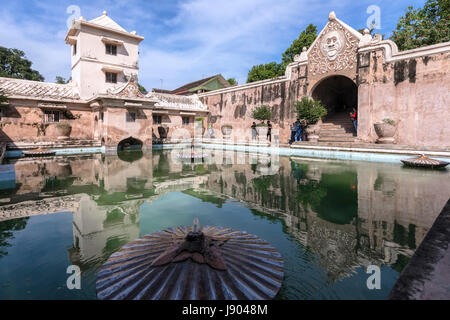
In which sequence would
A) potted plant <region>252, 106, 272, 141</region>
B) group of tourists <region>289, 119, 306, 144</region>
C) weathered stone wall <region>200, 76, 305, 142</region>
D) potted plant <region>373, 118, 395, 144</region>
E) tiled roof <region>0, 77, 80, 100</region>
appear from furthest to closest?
weathered stone wall <region>200, 76, 305, 142</region>, potted plant <region>252, 106, 272, 141</region>, group of tourists <region>289, 119, 306, 144</region>, tiled roof <region>0, 77, 80, 100</region>, potted plant <region>373, 118, 395, 144</region>

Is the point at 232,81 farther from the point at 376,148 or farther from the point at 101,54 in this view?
the point at 376,148

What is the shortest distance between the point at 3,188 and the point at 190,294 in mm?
5818

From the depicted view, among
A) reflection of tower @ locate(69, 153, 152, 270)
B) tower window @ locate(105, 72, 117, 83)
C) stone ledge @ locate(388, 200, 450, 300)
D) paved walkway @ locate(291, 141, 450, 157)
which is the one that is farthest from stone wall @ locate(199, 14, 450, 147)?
reflection of tower @ locate(69, 153, 152, 270)

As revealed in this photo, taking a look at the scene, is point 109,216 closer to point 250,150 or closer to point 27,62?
point 250,150

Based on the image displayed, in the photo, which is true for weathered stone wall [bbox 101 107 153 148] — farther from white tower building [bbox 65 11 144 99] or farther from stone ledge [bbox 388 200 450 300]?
stone ledge [bbox 388 200 450 300]

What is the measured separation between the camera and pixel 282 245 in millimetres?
2832

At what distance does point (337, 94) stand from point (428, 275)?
708 inches

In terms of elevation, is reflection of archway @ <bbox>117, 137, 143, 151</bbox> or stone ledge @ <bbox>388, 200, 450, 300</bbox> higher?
reflection of archway @ <bbox>117, 137, 143, 151</bbox>

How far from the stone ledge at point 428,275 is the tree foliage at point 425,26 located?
1945 centimetres

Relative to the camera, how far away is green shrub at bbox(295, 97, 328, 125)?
13.4m

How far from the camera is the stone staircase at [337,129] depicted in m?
13.6

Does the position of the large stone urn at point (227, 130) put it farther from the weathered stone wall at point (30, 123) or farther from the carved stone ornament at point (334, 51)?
the weathered stone wall at point (30, 123)

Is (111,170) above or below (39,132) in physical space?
below

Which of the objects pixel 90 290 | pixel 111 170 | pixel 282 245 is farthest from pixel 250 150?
pixel 90 290
